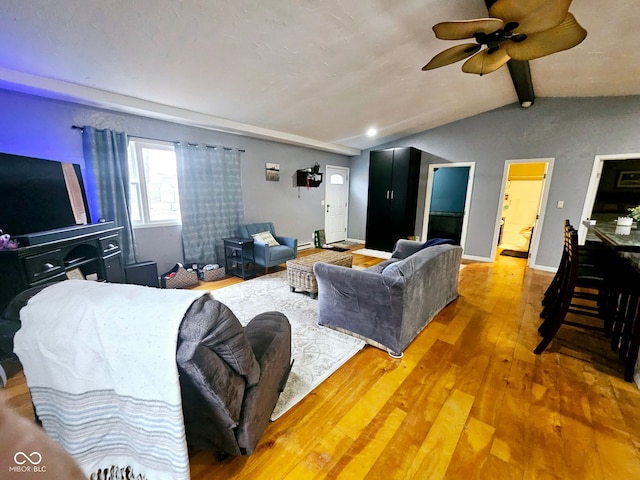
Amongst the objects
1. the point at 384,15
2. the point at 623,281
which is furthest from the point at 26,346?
the point at 623,281

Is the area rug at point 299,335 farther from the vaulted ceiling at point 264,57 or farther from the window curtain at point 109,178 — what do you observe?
the vaulted ceiling at point 264,57

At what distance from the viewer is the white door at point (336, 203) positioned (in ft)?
20.8

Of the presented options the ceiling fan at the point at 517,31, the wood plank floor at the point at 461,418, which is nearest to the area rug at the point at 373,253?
the wood plank floor at the point at 461,418

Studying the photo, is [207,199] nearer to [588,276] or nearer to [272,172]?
[272,172]

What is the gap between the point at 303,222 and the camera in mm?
5836

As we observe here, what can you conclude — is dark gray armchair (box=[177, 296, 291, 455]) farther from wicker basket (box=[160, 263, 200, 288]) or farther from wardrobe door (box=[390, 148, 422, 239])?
wardrobe door (box=[390, 148, 422, 239])

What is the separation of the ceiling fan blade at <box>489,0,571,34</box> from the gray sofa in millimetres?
1712

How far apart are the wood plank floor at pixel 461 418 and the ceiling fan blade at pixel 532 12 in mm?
2351

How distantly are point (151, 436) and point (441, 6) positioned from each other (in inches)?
132

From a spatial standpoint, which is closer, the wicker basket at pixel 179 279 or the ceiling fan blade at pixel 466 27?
the ceiling fan blade at pixel 466 27

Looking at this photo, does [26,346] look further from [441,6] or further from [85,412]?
[441,6]

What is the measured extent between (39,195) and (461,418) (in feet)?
12.8

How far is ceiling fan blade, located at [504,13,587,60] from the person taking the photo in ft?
5.33

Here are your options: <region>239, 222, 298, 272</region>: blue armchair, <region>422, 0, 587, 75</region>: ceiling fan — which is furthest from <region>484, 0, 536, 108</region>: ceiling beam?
<region>239, 222, 298, 272</region>: blue armchair
